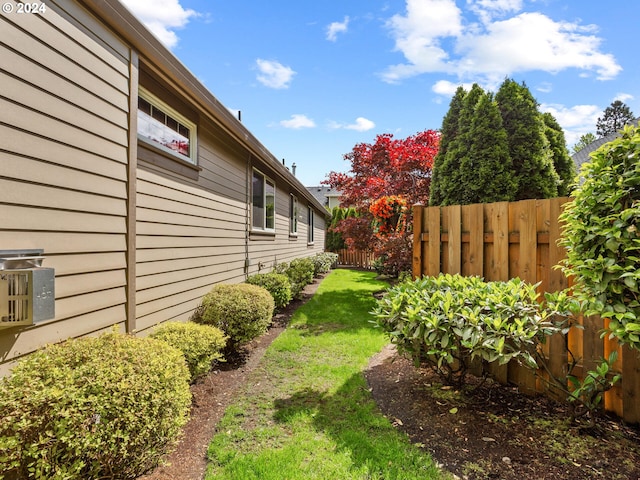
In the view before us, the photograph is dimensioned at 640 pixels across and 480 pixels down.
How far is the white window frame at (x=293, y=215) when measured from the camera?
36.9 feet

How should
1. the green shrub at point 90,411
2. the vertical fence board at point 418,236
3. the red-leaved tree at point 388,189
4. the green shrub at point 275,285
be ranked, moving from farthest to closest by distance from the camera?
the red-leaved tree at point 388,189 → the green shrub at point 275,285 → the vertical fence board at point 418,236 → the green shrub at point 90,411

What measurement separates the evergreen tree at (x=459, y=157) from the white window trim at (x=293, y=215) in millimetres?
6864

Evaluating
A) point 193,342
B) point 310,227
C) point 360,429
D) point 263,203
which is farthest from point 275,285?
point 310,227

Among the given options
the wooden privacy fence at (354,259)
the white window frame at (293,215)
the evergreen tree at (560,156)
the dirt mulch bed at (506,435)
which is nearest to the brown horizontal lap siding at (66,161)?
the dirt mulch bed at (506,435)

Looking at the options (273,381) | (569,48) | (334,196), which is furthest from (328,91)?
(334,196)

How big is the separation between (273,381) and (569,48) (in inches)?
327

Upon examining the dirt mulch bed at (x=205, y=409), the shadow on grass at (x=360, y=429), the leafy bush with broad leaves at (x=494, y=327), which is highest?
the leafy bush with broad leaves at (x=494, y=327)

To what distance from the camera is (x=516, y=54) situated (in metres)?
7.49

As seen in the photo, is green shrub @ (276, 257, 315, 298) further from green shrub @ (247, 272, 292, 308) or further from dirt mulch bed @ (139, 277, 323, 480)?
dirt mulch bed @ (139, 277, 323, 480)

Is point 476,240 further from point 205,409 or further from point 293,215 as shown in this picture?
point 293,215

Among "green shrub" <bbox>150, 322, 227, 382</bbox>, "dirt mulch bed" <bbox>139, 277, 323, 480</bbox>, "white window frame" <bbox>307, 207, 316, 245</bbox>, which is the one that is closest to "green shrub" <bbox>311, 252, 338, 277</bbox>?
"white window frame" <bbox>307, 207, 316, 245</bbox>

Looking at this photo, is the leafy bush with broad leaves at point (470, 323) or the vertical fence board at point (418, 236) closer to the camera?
the leafy bush with broad leaves at point (470, 323)

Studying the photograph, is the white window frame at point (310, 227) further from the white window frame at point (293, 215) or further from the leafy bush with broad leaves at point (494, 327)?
the leafy bush with broad leaves at point (494, 327)

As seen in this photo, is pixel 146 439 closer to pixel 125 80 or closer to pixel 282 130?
pixel 125 80
